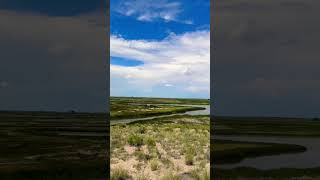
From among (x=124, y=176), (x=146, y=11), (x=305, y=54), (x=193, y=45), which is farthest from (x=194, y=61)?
(x=124, y=176)

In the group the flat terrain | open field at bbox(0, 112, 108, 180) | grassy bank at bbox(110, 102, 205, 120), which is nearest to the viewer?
open field at bbox(0, 112, 108, 180)

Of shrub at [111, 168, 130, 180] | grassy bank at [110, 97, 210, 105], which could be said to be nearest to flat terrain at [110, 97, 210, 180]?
shrub at [111, 168, 130, 180]

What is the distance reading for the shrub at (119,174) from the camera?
2279 cm

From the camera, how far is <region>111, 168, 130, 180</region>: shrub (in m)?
22.8

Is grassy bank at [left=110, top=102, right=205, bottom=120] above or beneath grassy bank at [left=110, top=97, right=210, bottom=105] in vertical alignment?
beneath

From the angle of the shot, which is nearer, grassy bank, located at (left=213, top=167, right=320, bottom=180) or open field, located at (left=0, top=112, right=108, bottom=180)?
grassy bank, located at (left=213, top=167, right=320, bottom=180)

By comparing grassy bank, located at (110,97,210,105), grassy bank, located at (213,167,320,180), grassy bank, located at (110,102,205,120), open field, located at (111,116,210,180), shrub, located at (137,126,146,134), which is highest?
grassy bank, located at (110,97,210,105)

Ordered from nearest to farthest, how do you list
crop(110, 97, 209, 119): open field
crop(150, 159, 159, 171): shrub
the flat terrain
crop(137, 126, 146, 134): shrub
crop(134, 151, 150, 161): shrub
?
the flat terrain < crop(150, 159, 159, 171): shrub < crop(134, 151, 150, 161): shrub < crop(137, 126, 146, 134): shrub < crop(110, 97, 209, 119): open field

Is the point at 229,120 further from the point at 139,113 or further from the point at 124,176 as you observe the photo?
the point at 124,176

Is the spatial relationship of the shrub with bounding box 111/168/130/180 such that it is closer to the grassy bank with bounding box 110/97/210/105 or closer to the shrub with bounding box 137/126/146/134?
the shrub with bounding box 137/126/146/134

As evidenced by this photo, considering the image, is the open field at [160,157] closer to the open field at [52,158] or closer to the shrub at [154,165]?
the shrub at [154,165]

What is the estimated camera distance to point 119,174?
23.5 meters

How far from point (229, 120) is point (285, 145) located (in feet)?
105

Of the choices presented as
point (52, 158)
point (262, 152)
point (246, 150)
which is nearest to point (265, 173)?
point (262, 152)
